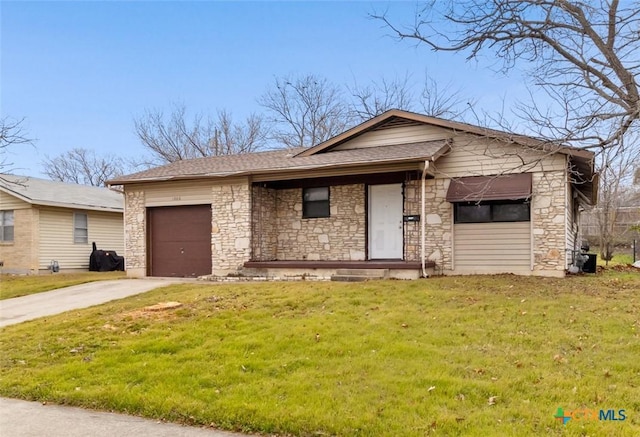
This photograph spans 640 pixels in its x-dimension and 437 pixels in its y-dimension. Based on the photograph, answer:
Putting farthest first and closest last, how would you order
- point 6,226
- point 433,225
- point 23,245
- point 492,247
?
point 6,226 → point 23,245 → point 433,225 → point 492,247

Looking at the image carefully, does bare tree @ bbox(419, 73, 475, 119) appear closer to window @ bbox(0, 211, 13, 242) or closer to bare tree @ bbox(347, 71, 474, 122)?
bare tree @ bbox(347, 71, 474, 122)

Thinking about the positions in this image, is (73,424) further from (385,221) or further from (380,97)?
(380,97)

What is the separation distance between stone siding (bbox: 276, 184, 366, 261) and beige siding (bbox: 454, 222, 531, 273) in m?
2.62

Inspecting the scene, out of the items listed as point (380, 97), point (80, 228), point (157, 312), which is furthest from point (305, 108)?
point (157, 312)

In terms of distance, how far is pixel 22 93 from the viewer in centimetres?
1759

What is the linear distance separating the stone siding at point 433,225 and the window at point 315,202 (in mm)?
2455

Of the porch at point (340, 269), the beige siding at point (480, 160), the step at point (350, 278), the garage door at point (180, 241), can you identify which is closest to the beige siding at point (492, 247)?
the porch at point (340, 269)

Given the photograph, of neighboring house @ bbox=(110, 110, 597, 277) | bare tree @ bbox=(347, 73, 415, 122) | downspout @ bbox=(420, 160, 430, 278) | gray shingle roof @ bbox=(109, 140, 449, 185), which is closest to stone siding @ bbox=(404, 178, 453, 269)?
neighboring house @ bbox=(110, 110, 597, 277)

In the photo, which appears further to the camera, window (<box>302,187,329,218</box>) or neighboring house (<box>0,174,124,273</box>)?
neighboring house (<box>0,174,124,273</box>)

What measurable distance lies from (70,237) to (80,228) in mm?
654

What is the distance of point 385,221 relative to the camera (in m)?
12.8

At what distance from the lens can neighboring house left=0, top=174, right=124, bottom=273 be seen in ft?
59.5

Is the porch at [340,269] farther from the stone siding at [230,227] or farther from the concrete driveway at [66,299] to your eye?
the concrete driveway at [66,299]

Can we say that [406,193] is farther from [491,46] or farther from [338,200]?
[491,46]
